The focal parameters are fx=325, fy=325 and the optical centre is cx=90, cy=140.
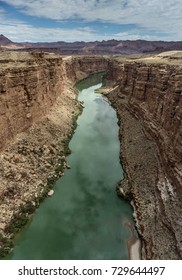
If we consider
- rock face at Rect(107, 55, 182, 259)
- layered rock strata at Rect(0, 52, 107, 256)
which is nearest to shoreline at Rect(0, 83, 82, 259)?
layered rock strata at Rect(0, 52, 107, 256)

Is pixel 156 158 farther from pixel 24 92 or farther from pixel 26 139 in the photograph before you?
pixel 24 92

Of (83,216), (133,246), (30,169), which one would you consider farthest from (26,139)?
(133,246)

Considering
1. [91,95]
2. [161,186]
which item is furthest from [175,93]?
[91,95]

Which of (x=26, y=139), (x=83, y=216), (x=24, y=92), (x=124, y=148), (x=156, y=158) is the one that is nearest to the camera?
(x=83, y=216)

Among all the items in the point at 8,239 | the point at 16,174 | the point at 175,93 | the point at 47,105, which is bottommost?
the point at 8,239

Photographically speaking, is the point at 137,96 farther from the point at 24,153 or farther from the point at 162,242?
the point at 162,242

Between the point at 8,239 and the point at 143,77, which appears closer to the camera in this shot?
the point at 8,239

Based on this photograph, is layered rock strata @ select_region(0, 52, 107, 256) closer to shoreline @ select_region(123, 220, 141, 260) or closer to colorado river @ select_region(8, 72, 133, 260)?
colorado river @ select_region(8, 72, 133, 260)
